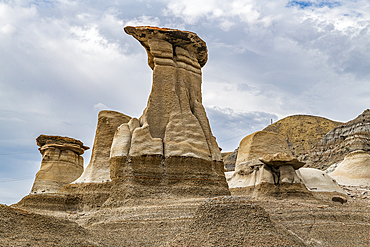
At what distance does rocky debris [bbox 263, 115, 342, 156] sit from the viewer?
7206cm

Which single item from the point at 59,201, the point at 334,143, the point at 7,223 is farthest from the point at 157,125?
the point at 334,143

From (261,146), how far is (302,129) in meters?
52.0

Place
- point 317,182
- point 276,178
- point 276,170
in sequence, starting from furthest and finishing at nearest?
point 317,182 < point 276,170 < point 276,178

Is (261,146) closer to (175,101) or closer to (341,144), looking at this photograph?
(175,101)

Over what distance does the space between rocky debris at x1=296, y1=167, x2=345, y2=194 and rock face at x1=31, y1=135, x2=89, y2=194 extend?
65.6ft

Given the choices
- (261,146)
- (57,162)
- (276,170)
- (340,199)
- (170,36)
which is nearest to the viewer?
(170,36)

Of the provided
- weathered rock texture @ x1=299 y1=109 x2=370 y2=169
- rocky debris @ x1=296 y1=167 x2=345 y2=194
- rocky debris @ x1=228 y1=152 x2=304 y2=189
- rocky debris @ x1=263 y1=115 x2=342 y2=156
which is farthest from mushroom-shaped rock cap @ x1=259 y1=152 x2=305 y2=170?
rocky debris @ x1=263 y1=115 x2=342 y2=156

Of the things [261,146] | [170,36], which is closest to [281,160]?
[261,146]

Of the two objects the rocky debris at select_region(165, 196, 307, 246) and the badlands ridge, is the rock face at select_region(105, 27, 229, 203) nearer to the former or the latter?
the badlands ridge

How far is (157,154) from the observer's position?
57.6 ft

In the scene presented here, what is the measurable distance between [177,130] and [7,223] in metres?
9.84

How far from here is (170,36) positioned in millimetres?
20438

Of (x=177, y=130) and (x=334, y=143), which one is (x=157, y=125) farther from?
(x=334, y=143)

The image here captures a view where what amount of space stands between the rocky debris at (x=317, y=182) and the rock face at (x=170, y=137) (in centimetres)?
1071
